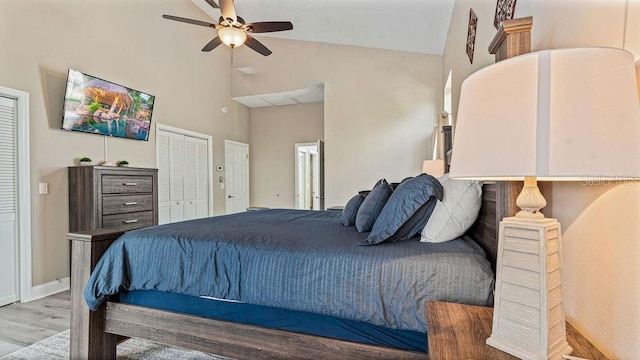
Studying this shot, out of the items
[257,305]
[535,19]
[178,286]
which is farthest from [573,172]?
[178,286]

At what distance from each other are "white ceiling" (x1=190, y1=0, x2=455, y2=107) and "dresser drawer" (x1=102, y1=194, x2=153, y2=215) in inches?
119

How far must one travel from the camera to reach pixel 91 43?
3.75 meters

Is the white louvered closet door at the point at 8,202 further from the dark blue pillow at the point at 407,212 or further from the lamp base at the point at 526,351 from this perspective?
the lamp base at the point at 526,351

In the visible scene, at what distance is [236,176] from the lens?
647 centimetres

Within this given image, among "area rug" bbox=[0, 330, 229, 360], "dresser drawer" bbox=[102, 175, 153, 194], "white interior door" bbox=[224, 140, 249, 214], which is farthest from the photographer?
"white interior door" bbox=[224, 140, 249, 214]

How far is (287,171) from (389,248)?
5.30 meters

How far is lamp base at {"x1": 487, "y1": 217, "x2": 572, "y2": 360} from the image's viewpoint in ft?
2.57

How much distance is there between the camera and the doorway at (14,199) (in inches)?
116

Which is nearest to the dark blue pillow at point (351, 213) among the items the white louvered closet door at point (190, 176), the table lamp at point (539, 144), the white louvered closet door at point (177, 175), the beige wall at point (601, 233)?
the beige wall at point (601, 233)

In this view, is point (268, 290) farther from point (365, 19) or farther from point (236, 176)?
point (236, 176)

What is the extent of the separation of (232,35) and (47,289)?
3.13m

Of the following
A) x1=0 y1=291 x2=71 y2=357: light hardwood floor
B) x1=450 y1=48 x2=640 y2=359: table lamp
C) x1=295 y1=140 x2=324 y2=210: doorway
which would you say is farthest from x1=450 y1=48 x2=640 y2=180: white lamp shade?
x1=295 y1=140 x2=324 y2=210: doorway

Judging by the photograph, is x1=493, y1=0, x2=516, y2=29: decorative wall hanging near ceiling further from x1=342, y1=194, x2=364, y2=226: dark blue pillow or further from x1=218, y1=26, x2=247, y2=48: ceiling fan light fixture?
x1=218, y1=26, x2=247, y2=48: ceiling fan light fixture

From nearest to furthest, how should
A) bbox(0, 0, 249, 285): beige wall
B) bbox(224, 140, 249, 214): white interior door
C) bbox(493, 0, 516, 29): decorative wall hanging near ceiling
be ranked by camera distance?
bbox(493, 0, 516, 29): decorative wall hanging near ceiling
bbox(0, 0, 249, 285): beige wall
bbox(224, 140, 249, 214): white interior door
